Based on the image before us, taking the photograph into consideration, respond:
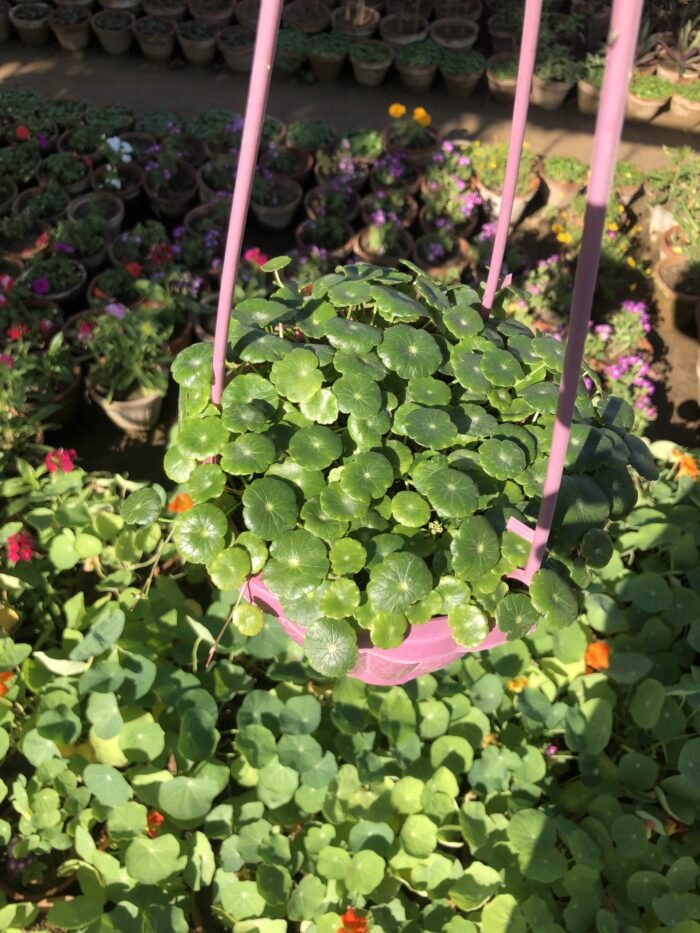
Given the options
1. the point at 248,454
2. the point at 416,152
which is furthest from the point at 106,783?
the point at 416,152

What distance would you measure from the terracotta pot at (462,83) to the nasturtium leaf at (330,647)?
18.0 ft

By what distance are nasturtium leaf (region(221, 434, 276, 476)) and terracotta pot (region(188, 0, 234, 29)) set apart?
5824 millimetres

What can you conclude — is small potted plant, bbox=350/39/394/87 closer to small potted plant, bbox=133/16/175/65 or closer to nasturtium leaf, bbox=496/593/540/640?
small potted plant, bbox=133/16/175/65

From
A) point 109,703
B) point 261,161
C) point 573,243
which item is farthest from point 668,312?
point 109,703

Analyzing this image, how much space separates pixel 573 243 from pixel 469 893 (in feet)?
11.2

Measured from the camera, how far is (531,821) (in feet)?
6.80

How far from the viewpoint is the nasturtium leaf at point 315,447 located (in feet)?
3.94

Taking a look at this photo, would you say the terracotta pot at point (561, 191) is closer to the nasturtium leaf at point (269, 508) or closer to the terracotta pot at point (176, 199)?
the terracotta pot at point (176, 199)

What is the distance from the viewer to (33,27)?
18.7 feet

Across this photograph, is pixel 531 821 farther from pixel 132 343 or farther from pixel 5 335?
pixel 5 335

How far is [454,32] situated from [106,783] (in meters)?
6.01

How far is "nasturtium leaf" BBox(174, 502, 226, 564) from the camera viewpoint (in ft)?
3.84

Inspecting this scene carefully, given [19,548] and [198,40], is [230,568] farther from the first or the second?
[198,40]

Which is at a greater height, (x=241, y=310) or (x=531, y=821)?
(x=241, y=310)
